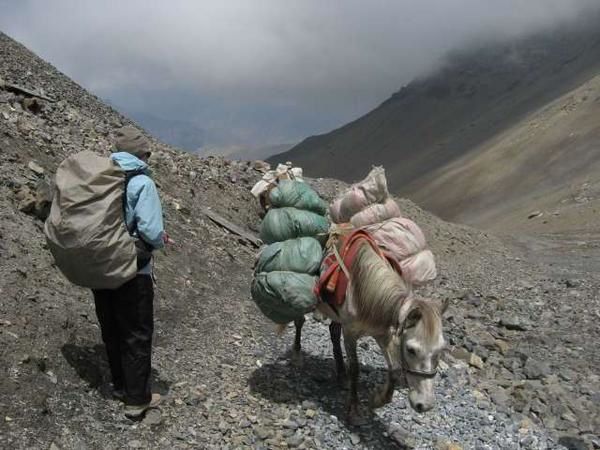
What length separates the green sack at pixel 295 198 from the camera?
7281 mm

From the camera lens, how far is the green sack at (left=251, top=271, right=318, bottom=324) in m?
6.64

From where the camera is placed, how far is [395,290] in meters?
5.91

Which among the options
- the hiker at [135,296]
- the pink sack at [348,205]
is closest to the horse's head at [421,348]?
the pink sack at [348,205]

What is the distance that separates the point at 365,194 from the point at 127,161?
316cm

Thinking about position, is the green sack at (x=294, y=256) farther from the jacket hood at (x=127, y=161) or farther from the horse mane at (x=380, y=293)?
the jacket hood at (x=127, y=161)

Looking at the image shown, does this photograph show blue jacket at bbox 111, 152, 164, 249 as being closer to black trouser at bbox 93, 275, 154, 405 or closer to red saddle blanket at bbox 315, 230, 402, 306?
black trouser at bbox 93, 275, 154, 405

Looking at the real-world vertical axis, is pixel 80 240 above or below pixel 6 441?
above

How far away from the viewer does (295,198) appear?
7273 mm

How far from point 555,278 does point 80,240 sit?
16.5m

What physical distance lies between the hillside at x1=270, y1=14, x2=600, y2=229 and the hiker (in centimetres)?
4494

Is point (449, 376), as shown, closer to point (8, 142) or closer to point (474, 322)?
point (474, 322)

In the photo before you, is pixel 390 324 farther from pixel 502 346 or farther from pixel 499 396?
pixel 502 346

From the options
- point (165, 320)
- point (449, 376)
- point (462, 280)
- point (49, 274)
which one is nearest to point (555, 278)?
point (462, 280)

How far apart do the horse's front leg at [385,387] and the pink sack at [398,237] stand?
1.15 meters
